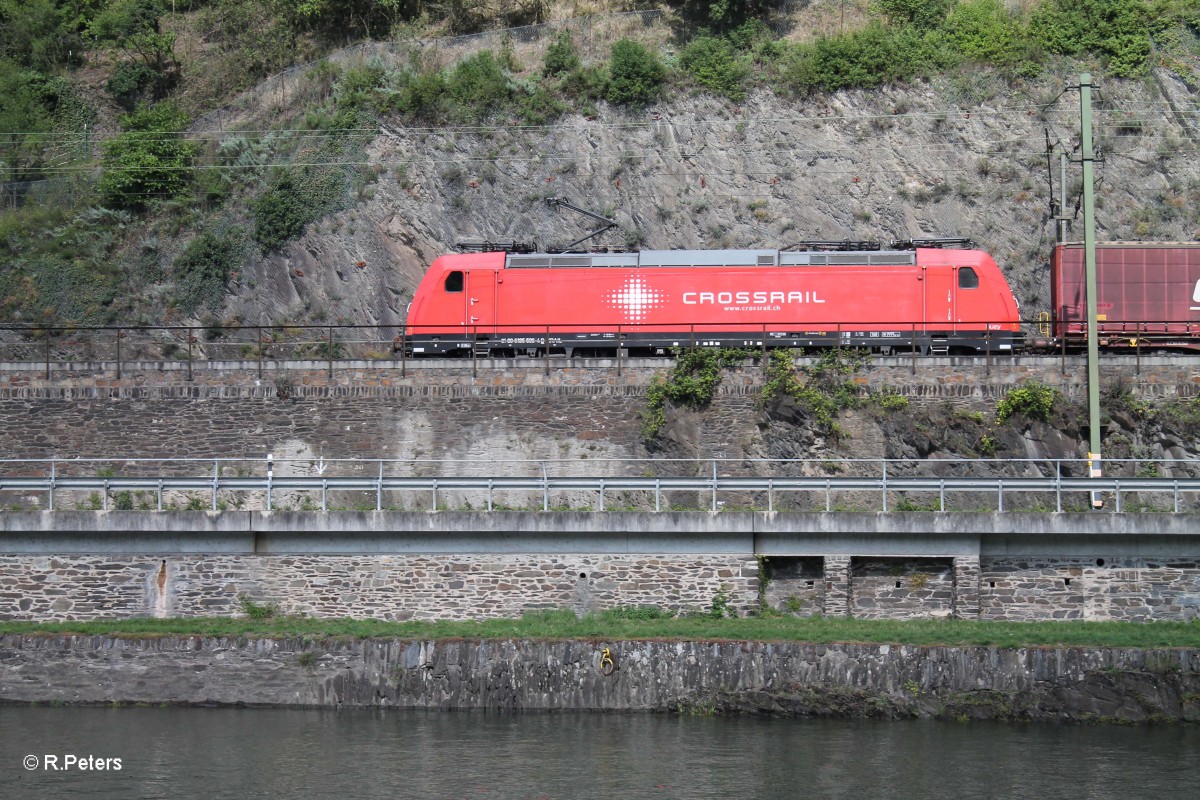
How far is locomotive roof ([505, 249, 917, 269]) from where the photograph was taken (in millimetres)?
31062

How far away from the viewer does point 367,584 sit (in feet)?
68.2

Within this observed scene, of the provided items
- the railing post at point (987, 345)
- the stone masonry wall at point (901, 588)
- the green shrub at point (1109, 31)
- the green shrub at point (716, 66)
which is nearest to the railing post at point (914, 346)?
the railing post at point (987, 345)

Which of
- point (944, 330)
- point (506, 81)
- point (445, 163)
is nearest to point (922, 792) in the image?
point (944, 330)

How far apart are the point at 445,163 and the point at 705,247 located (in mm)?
8061

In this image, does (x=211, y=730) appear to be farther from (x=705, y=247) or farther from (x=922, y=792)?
(x=705, y=247)

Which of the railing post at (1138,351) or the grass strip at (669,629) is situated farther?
the railing post at (1138,351)

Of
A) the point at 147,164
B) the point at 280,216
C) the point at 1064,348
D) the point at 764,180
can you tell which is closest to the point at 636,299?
the point at 764,180

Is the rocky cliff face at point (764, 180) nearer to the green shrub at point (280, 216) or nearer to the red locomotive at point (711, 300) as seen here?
the green shrub at point (280, 216)

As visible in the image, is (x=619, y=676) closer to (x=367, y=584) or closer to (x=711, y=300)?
(x=367, y=584)

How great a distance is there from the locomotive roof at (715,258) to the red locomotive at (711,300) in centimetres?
2

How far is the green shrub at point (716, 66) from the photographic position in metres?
40.3

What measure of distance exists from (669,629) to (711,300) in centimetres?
1337

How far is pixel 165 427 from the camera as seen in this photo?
2819cm

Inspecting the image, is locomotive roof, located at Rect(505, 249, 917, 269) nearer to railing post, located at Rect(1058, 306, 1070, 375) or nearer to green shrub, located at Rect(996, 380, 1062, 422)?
railing post, located at Rect(1058, 306, 1070, 375)
